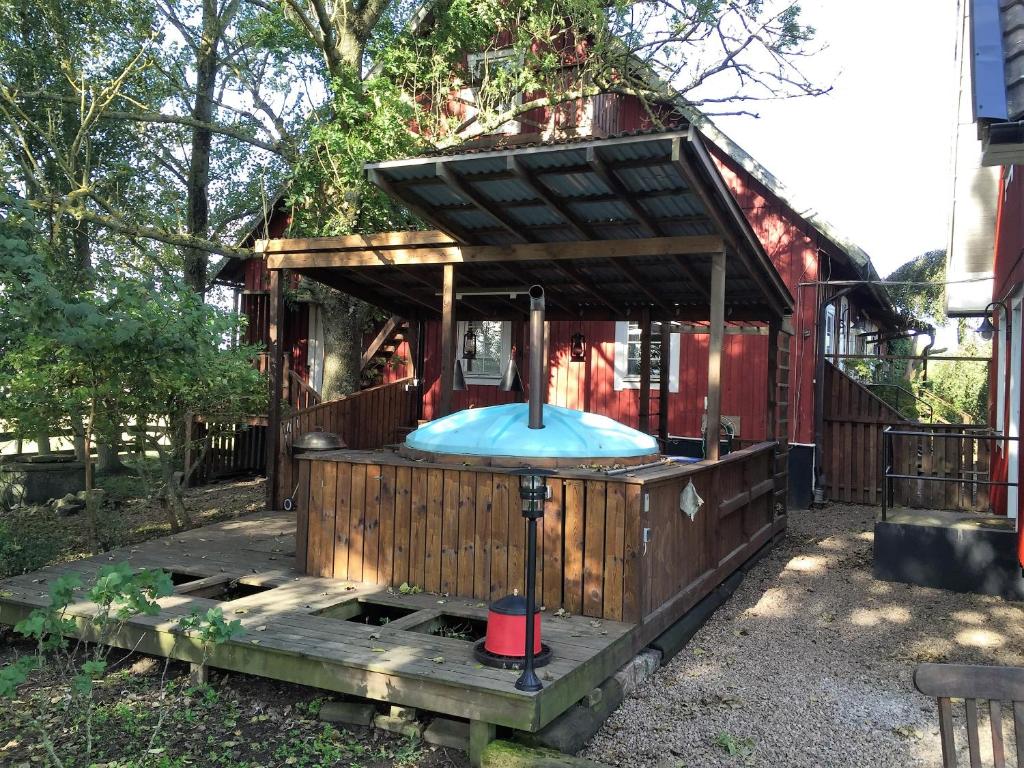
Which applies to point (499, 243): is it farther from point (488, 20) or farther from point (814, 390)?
point (814, 390)

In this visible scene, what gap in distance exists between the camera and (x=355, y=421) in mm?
10633

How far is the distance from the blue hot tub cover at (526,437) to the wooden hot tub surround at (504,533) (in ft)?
0.79

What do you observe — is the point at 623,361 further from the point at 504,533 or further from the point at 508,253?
the point at 504,533

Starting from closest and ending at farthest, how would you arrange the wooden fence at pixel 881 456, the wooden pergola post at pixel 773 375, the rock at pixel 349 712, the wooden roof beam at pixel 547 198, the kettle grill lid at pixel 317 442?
the rock at pixel 349 712 → the wooden roof beam at pixel 547 198 → the kettle grill lid at pixel 317 442 → the wooden pergola post at pixel 773 375 → the wooden fence at pixel 881 456

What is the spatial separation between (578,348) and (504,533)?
6892 mm

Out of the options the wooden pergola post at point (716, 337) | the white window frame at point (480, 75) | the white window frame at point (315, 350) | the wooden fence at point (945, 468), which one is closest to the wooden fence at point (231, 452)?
the white window frame at point (315, 350)

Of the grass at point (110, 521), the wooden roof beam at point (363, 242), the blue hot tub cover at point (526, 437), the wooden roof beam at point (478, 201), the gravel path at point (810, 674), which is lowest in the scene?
the gravel path at point (810, 674)

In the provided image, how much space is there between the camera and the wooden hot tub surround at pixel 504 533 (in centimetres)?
477

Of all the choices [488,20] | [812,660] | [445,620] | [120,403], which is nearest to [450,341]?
[445,620]

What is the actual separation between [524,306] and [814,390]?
475 cm

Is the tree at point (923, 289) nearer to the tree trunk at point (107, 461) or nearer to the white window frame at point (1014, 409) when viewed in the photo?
the white window frame at point (1014, 409)

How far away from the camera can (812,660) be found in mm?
5309

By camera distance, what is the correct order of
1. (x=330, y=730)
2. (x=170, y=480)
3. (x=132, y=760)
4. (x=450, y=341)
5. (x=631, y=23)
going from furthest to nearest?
(x=631, y=23), (x=170, y=480), (x=450, y=341), (x=330, y=730), (x=132, y=760)

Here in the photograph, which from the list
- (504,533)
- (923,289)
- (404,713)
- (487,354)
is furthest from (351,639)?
(923,289)
